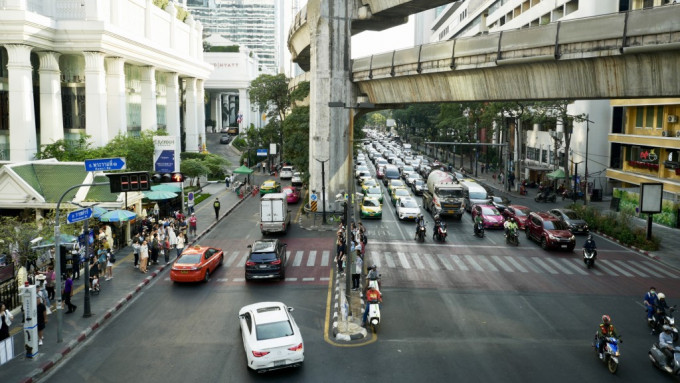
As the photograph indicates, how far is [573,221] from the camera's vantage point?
37.5 m

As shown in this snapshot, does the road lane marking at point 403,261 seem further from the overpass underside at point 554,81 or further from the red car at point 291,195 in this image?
the red car at point 291,195

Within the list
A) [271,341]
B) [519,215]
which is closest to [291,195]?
[519,215]

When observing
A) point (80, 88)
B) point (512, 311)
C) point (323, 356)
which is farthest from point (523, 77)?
point (80, 88)

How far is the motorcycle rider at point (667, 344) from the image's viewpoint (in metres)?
14.8

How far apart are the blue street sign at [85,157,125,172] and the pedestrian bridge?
1802 centimetres

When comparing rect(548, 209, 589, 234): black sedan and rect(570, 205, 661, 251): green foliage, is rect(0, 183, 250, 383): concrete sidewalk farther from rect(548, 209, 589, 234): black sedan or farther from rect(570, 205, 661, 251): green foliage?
rect(570, 205, 661, 251): green foliage

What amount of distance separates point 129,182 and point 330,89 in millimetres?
23525

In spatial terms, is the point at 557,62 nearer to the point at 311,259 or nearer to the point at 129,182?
the point at 311,259

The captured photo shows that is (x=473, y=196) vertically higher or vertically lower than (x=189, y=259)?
higher

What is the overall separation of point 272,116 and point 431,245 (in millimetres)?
53566

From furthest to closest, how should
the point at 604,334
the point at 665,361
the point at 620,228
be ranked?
the point at 620,228 < the point at 604,334 < the point at 665,361

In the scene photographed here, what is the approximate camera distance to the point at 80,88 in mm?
56375

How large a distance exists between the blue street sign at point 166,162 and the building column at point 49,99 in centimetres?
1652

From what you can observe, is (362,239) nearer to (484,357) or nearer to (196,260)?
(196,260)
